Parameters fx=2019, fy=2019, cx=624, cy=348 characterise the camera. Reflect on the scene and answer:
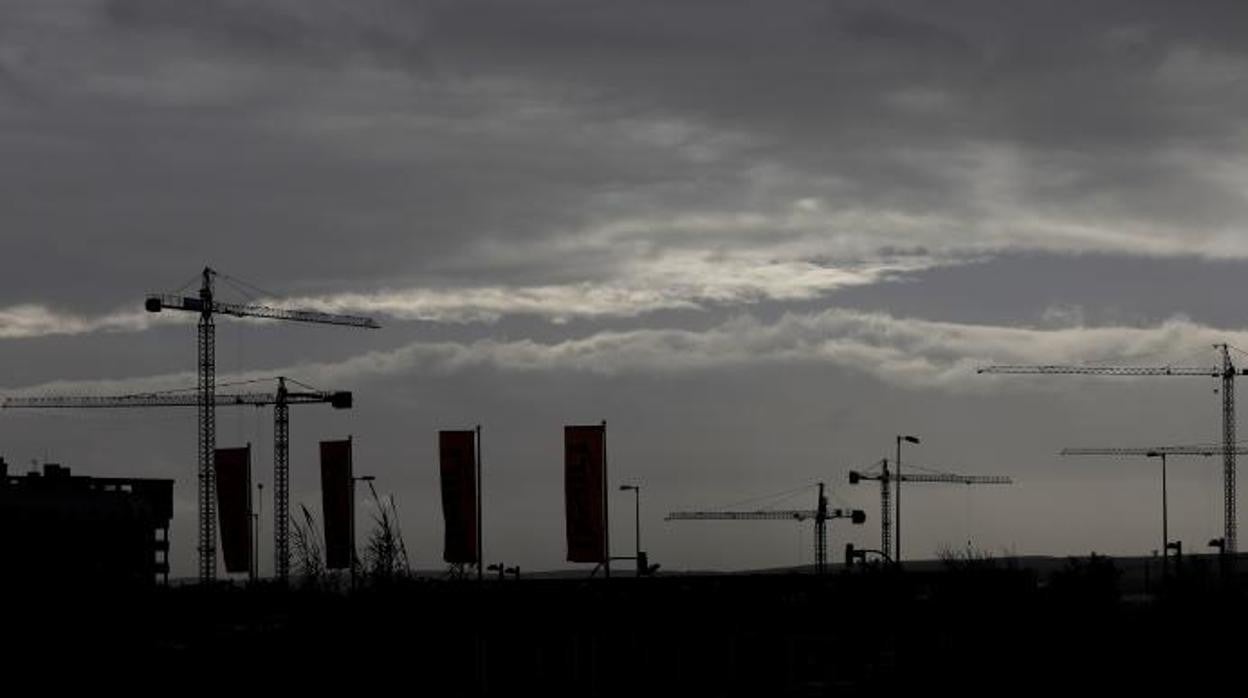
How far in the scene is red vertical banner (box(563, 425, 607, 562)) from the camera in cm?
9394

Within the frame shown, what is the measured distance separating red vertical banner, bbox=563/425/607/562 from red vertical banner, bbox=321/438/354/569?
12.4 m

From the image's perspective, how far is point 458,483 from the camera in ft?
316

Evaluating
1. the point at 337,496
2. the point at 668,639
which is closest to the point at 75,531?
the point at 337,496

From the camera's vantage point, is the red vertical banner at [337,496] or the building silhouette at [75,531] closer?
the red vertical banner at [337,496]

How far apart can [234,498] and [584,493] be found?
3526 centimetres

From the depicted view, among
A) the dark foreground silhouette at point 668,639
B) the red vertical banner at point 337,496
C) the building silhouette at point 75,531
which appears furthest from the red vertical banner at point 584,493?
the building silhouette at point 75,531

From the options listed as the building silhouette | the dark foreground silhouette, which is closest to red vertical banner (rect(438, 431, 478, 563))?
the dark foreground silhouette

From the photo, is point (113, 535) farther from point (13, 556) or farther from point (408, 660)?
point (408, 660)

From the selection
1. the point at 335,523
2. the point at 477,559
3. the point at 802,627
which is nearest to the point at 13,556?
the point at 335,523

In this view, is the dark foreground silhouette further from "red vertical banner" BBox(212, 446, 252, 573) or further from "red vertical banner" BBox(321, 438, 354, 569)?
"red vertical banner" BBox(212, 446, 252, 573)

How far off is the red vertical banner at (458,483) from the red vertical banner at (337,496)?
6694 mm

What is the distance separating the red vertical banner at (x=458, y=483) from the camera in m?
95.1

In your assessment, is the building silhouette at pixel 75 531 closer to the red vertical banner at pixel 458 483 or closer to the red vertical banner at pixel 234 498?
the red vertical banner at pixel 234 498

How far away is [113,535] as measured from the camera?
13212 centimetres
